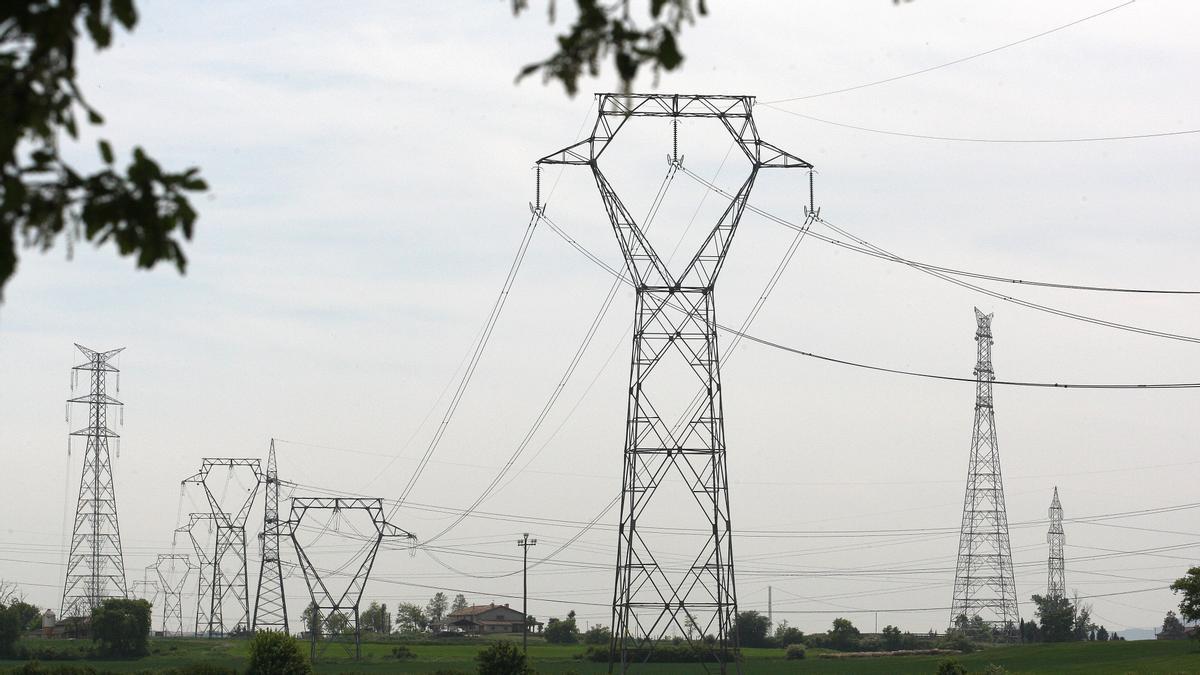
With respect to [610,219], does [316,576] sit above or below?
below

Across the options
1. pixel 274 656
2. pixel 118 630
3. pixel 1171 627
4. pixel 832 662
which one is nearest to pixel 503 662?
pixel 274 656

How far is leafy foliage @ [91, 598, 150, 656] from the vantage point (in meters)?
130

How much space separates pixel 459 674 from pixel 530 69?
7770 cm

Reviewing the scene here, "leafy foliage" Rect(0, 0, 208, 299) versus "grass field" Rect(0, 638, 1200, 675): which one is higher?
"leafy foliage" Rect(0, 0, 208, 299)

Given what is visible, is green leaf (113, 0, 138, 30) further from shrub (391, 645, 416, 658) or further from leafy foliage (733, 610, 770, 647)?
leafy foliage (733, 610, 770, 647)

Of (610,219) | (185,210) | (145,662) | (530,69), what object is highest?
(610,219)

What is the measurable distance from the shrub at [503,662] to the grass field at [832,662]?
1232 centimetres

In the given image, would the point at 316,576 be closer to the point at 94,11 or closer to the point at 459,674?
the point at 459,674

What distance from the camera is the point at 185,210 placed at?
30.9 ft

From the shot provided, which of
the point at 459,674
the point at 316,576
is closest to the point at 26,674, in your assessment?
the point at 316,576

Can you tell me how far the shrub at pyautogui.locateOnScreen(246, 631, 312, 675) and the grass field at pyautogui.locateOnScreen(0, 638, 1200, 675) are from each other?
7.34 meters

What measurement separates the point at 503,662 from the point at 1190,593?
51.6 m

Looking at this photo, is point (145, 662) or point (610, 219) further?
point (145, 662)

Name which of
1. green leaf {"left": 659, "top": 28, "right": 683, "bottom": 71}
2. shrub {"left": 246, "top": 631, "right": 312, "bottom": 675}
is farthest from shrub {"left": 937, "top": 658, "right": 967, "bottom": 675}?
green leaf {"left": 659, "top": 28, "right": 683, "bottom": 71}
